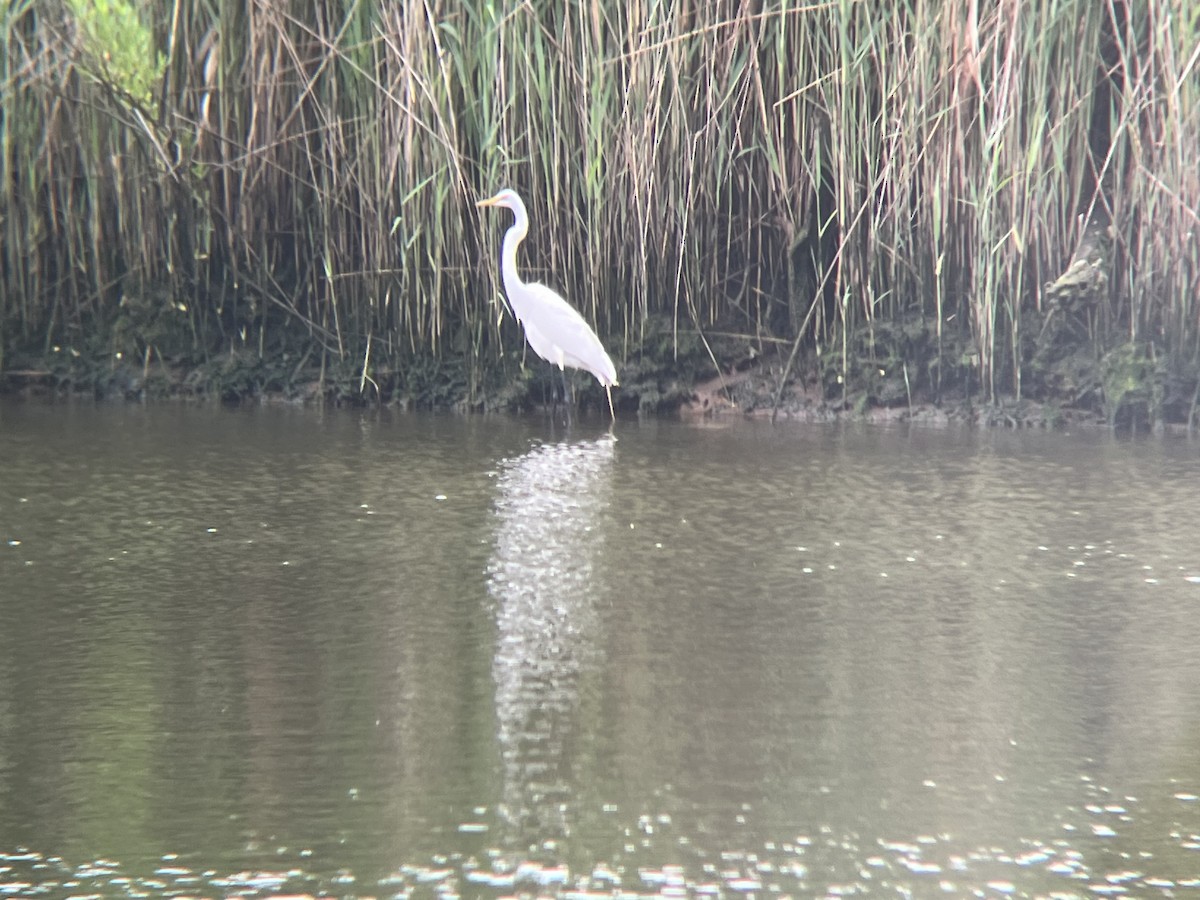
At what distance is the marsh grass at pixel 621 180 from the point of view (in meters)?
→ 7.00

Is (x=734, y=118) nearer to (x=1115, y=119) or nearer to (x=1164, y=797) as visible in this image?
(x=1115, y=119)

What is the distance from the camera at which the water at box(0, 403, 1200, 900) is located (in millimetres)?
2572

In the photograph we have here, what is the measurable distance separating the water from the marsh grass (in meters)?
1.34

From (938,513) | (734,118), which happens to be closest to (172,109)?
(734,118)

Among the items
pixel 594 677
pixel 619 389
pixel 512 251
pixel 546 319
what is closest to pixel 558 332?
pixel 546 319

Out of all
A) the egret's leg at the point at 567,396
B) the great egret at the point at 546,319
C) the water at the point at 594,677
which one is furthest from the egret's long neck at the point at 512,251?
the water at the point at 594,677

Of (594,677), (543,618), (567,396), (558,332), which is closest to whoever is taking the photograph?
(594,677)

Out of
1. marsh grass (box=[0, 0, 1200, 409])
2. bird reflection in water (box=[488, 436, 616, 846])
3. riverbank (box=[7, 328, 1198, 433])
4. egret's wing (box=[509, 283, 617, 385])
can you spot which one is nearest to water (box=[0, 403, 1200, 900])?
bird reflection in water (box=[488, 436, 616, 846])

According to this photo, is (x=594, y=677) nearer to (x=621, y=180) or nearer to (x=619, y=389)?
(x=621, y=180)

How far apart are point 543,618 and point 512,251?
3443 millimetres

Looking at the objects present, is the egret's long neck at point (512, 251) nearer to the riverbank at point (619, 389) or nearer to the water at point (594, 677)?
the riverbank at point (619, 389)

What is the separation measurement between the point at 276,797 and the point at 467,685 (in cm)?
71

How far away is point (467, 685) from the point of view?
11.3 feet

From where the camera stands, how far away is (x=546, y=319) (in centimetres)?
699
